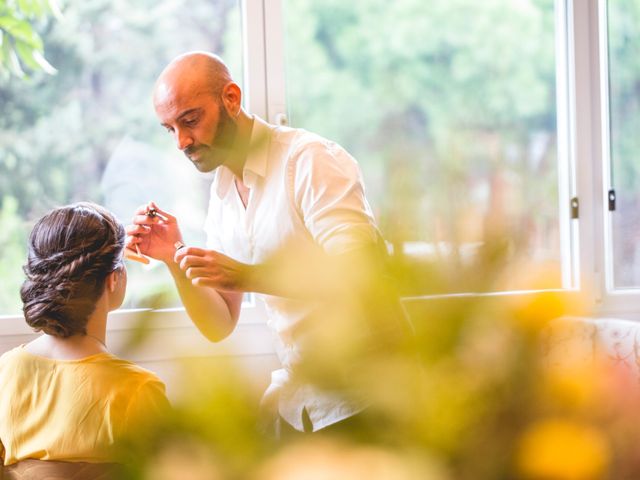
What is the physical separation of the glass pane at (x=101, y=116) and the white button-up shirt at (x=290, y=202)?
64 centimetres

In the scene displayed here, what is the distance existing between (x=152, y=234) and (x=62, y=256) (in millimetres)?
158

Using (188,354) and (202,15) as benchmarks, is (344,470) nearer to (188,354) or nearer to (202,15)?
(188,354)

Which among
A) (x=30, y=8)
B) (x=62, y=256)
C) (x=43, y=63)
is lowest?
(x=62, y=256)

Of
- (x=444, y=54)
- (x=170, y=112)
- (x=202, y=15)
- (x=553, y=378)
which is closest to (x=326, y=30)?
(x=444, y=54)

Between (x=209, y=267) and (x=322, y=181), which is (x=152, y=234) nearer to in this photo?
(x=322, y=181)

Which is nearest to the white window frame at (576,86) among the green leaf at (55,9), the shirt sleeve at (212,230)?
the shirt sleeve at (212,230)

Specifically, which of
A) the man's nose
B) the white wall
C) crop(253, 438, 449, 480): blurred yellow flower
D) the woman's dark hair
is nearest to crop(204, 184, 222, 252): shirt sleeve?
the man's nose

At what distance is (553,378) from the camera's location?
262 mm

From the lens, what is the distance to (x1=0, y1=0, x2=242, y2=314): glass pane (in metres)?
2.26

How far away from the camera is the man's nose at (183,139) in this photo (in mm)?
1434

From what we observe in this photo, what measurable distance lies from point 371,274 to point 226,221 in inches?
51.8

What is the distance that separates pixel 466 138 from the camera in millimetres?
256

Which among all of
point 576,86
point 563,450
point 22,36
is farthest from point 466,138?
point 576,86

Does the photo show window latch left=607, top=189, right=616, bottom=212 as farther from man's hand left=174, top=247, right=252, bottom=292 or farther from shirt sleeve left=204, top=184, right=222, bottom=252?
man's hand left=174, top=247, right=252, bottom=292
